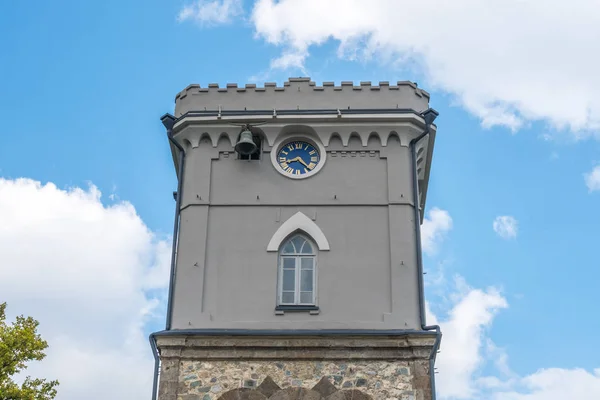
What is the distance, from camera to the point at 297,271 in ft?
57.1

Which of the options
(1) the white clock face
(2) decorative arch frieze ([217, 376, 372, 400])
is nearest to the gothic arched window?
(1) the white clock face

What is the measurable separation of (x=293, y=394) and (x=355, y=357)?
1394 millimetres

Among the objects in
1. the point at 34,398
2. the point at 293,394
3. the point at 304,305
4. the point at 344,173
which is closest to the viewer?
the point at 293,394

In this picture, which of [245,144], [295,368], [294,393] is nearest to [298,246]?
[245,144]

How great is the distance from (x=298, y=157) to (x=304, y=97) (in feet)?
4.77

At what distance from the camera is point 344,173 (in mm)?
18469

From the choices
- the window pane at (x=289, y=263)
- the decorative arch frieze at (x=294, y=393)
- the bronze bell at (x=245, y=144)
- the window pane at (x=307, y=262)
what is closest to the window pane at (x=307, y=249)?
the window pane at (x=307, y=262)

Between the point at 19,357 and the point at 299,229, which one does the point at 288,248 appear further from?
the point at 19,357

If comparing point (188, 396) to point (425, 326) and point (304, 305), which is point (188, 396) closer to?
point (304, 305)

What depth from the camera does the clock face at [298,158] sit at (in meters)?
18.6

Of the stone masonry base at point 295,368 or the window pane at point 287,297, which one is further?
the window pane at point 287,297

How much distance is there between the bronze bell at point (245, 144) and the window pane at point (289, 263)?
2.60 meters

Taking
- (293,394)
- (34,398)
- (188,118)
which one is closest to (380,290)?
(293,394)

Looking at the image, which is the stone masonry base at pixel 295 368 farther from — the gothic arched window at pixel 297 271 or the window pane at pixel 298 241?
the window pane at pixel 298 241
